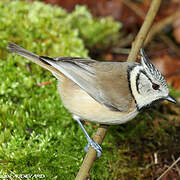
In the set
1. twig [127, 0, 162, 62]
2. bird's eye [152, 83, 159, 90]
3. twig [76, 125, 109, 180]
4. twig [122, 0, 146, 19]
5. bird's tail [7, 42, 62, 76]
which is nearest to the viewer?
twig [76, 125, 109, 180]

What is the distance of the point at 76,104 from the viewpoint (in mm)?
2074

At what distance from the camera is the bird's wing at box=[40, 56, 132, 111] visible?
2004mm

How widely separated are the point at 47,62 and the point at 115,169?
1028 millimetres

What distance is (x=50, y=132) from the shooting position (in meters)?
2.31

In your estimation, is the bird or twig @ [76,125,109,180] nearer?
twig @ [76,125,109,180]

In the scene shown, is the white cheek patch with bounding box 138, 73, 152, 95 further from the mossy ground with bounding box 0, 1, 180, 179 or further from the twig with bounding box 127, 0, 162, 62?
the mossy ground with bounding box 0, 1, 180, 179

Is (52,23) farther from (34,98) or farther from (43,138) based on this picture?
(43,138)

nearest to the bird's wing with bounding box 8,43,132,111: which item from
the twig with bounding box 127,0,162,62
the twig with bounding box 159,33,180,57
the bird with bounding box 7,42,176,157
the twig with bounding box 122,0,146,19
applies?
the bird with bounding box 7,42,176,157

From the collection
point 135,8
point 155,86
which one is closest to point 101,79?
point 155,86

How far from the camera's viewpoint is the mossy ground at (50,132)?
6.83 feet

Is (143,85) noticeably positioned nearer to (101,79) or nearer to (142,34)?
(101,79)

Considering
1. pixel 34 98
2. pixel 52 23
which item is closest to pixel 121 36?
pixel 52 23

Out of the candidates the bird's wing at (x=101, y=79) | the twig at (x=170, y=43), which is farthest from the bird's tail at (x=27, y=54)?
the twig at (x=170, y=43)

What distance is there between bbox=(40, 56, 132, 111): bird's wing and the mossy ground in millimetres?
529
